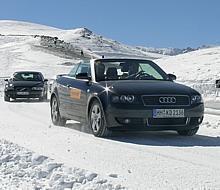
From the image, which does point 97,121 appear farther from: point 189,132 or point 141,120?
point 189,132

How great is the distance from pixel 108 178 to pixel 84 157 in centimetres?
145

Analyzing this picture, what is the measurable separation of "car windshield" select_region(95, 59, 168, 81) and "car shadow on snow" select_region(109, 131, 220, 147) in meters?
0.98

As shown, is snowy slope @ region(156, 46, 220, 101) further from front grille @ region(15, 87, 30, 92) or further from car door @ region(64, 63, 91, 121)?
car door @ region(64, 63, 91, 121)

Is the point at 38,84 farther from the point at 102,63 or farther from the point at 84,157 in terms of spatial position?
the point at 84,157

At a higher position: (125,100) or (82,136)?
(125,100)

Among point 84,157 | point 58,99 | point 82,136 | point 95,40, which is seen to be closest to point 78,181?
point 84,157

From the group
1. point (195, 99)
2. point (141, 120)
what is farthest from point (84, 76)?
point (195, 99)

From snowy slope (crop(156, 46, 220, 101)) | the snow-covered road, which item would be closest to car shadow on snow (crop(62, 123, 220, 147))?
the snow-covered road

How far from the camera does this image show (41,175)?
589cm

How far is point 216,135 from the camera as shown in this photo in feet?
31.4

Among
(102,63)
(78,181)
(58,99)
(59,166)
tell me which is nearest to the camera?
(78,181)

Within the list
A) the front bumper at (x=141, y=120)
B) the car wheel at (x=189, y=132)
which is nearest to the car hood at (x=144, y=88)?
the front bumper at (x=141, y=120)

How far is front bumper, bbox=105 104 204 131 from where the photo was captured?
847cm

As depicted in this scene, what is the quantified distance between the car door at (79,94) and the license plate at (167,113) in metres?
1.43
